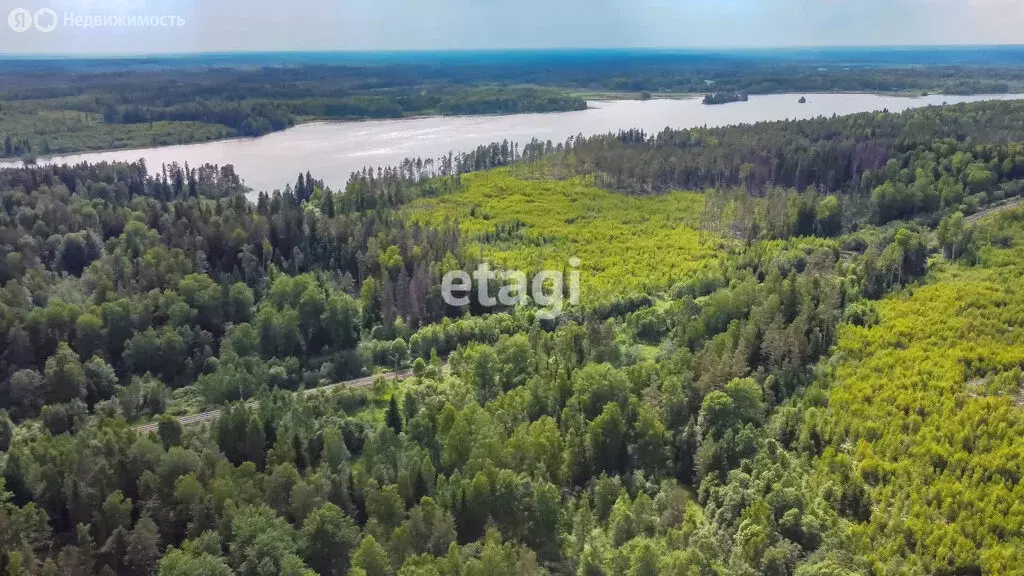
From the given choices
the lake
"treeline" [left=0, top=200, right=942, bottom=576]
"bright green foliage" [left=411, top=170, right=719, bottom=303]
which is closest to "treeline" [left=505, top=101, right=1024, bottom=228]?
"bright green foliage" [left=411, top=170, right=719, bottom=303]

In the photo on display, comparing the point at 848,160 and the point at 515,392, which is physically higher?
the point at 848,160

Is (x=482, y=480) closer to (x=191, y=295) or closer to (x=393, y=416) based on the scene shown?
(x=393, y=416)

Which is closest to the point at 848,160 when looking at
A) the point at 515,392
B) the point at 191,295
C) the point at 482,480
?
the point at 515,392

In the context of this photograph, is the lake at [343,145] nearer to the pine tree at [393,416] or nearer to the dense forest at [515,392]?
the dense forest at [515,392]

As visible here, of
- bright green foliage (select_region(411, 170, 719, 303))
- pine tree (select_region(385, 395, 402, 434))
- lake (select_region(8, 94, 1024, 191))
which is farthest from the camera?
lake (select_region(8, 94, 1024, 191))

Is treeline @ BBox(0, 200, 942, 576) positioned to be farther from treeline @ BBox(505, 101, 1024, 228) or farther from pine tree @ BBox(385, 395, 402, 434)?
treeline @ BBox(505, 101, 1024, 228)

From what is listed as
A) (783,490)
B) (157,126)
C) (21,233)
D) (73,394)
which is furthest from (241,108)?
(783,490)

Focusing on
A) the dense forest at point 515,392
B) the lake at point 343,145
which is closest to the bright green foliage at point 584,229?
the dense forest at point 515,392

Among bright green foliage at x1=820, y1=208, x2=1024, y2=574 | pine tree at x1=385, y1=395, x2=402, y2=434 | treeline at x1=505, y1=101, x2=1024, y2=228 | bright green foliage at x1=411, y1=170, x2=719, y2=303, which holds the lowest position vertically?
pine tree at x1=385, y1=395, x2=402, y2=434

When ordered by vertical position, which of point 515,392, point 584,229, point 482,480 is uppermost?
point 584,229
